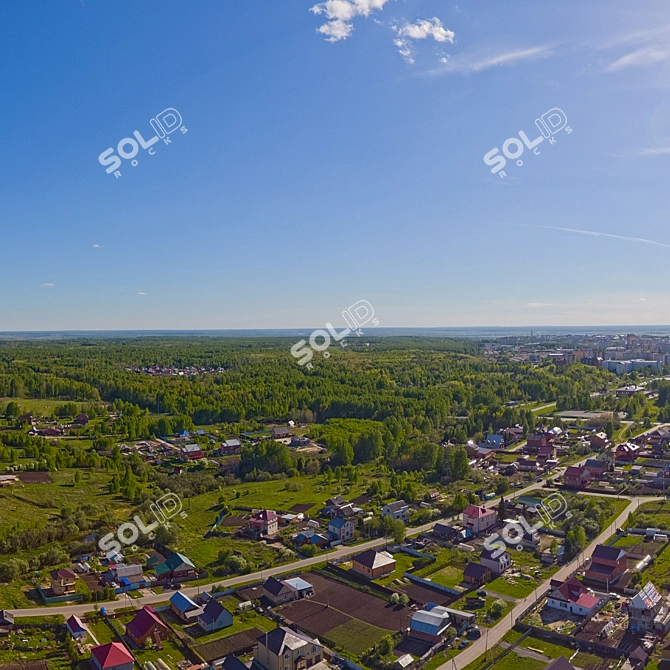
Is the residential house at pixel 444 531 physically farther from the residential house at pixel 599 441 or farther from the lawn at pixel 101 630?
the residential house at pixel 599 441

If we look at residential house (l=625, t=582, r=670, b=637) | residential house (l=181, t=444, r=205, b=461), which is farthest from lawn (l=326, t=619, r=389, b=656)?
residential house (l=181, t=444, r=205, b=461)

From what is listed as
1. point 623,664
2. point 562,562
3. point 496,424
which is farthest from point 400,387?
point 623,664

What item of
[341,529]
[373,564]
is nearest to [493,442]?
[341,529]

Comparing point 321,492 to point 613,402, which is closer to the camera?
point 321,492

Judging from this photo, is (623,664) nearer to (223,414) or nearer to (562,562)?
(562,562)

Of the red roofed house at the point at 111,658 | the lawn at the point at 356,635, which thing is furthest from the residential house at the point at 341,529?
the red roofed house at the point at 111,658

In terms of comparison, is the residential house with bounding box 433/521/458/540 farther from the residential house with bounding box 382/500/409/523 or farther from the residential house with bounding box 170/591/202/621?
the residential house with bounding box 170/591/202/621
